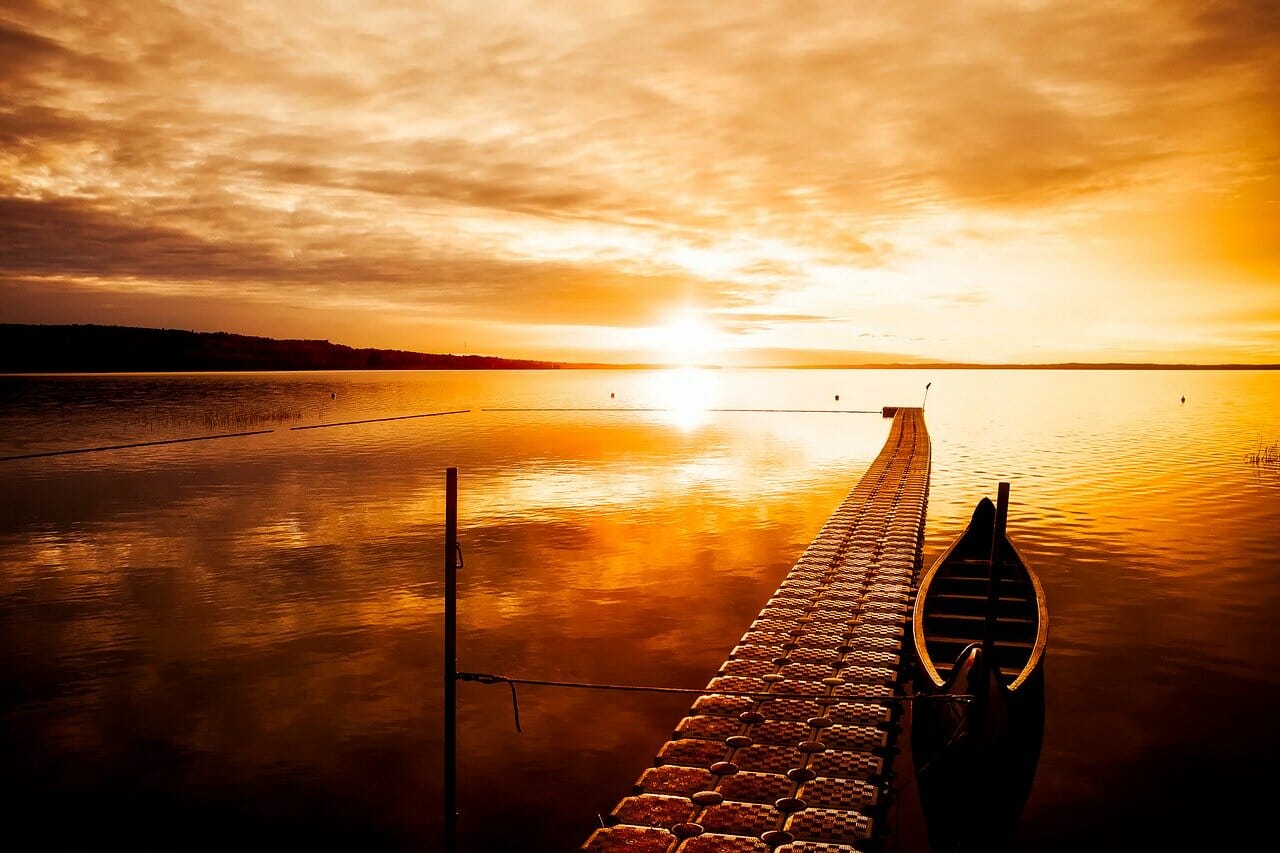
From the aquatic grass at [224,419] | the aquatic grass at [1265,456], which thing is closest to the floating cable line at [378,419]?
the aquatic grass at [224,419]

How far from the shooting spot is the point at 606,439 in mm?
67000

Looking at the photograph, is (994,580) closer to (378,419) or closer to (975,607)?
(975,607)

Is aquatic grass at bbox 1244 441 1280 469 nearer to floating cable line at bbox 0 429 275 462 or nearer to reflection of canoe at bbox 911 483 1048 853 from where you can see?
reflection of canoe at bbox 911 483 1048 853

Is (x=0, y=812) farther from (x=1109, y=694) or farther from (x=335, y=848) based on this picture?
(x=1109, y=694)

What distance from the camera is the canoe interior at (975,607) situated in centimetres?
1402

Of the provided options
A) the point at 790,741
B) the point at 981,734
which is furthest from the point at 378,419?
the point at 981,734

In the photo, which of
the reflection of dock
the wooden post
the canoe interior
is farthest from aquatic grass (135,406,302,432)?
the wooden post

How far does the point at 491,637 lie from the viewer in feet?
63.7

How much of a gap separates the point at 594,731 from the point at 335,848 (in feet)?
16.2

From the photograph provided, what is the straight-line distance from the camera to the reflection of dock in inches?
342

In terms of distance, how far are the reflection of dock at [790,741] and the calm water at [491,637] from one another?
2.12 meters

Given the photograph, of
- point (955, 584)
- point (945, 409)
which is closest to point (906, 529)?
point (955, 584)

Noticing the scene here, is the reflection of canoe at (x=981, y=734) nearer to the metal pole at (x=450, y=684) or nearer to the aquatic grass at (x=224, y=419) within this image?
the metal pole at (x=450, y=684)

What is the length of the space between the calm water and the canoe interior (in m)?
1.84
